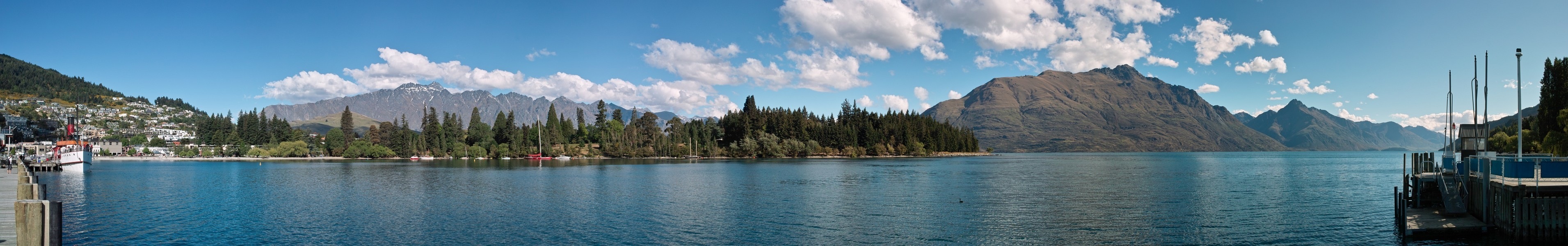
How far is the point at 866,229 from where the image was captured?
106 ft

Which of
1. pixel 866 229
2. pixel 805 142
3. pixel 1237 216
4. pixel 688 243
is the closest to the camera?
pixel 688 243

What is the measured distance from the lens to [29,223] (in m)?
14.3

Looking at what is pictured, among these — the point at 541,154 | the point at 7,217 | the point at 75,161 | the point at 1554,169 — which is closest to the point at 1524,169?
the point at 1554,169

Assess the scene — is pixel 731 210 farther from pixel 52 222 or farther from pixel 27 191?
pixel 52 222

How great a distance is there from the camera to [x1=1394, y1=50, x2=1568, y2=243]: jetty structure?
990 inches

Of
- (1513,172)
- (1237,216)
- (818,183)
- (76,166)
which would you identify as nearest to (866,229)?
(1237,216)

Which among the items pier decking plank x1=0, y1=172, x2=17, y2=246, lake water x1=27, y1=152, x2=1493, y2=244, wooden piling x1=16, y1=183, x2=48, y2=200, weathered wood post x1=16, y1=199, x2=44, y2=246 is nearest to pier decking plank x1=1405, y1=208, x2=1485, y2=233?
lake water x1=27, y1=152, x2=1493, y2=244

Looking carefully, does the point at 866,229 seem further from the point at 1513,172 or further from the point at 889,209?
the point at 1513,172

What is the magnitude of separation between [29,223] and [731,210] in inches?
1150

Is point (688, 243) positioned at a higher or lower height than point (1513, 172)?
lower

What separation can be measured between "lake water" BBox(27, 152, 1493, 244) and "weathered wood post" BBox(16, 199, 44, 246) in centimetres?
1470

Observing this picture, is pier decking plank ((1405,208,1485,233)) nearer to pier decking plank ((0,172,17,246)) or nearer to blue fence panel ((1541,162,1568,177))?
blue fence panel ((1541,162,1568,177))

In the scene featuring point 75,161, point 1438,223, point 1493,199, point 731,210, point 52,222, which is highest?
point 52,222

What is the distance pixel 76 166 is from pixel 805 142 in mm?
131089
